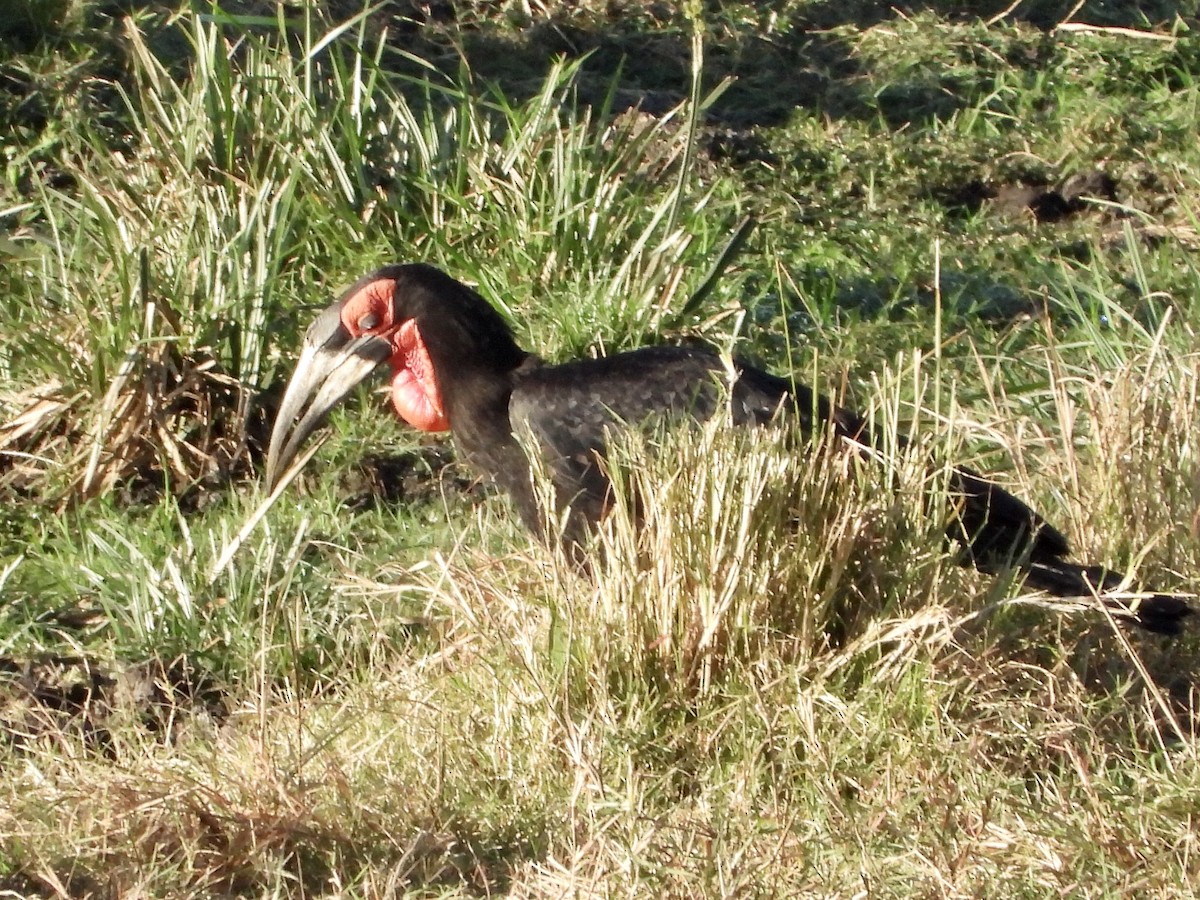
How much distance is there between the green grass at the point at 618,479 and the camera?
3.21m

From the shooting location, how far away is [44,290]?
5.28 m

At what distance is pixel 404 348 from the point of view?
182 inches

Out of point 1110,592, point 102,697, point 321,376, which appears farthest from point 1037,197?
point 102,697

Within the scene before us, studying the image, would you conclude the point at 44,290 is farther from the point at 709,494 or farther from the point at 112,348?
the point at 709,494

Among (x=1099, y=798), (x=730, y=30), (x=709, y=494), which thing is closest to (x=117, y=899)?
(x=709, y=494)

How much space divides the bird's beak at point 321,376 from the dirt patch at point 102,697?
0.82 meters

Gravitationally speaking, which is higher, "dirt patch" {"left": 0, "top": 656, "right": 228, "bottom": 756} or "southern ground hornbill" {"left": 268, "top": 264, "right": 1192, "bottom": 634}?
"southern ground hornbill" {"left": 268, "top": 264, "right": 1192, "bottom": 634}

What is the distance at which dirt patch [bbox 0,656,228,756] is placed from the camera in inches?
152

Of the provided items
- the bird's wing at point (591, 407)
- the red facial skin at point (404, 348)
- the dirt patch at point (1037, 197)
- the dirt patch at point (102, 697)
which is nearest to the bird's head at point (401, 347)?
the red facial skin at point (404, 348)

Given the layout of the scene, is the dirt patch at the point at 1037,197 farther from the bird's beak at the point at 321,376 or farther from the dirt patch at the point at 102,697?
the dirt patch at the point at 102,697

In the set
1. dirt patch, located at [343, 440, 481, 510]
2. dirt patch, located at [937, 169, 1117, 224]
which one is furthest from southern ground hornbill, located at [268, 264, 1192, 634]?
dirt patch, located at [937, 169, 1117, 224]

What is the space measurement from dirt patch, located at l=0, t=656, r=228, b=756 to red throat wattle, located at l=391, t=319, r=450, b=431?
3.05 ft

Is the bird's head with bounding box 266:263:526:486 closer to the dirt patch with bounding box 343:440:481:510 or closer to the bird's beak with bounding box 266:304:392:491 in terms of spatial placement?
the bird's beak with bounding box 266:304:392:491

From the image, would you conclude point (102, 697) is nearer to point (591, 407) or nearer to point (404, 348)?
point (404, 348)
